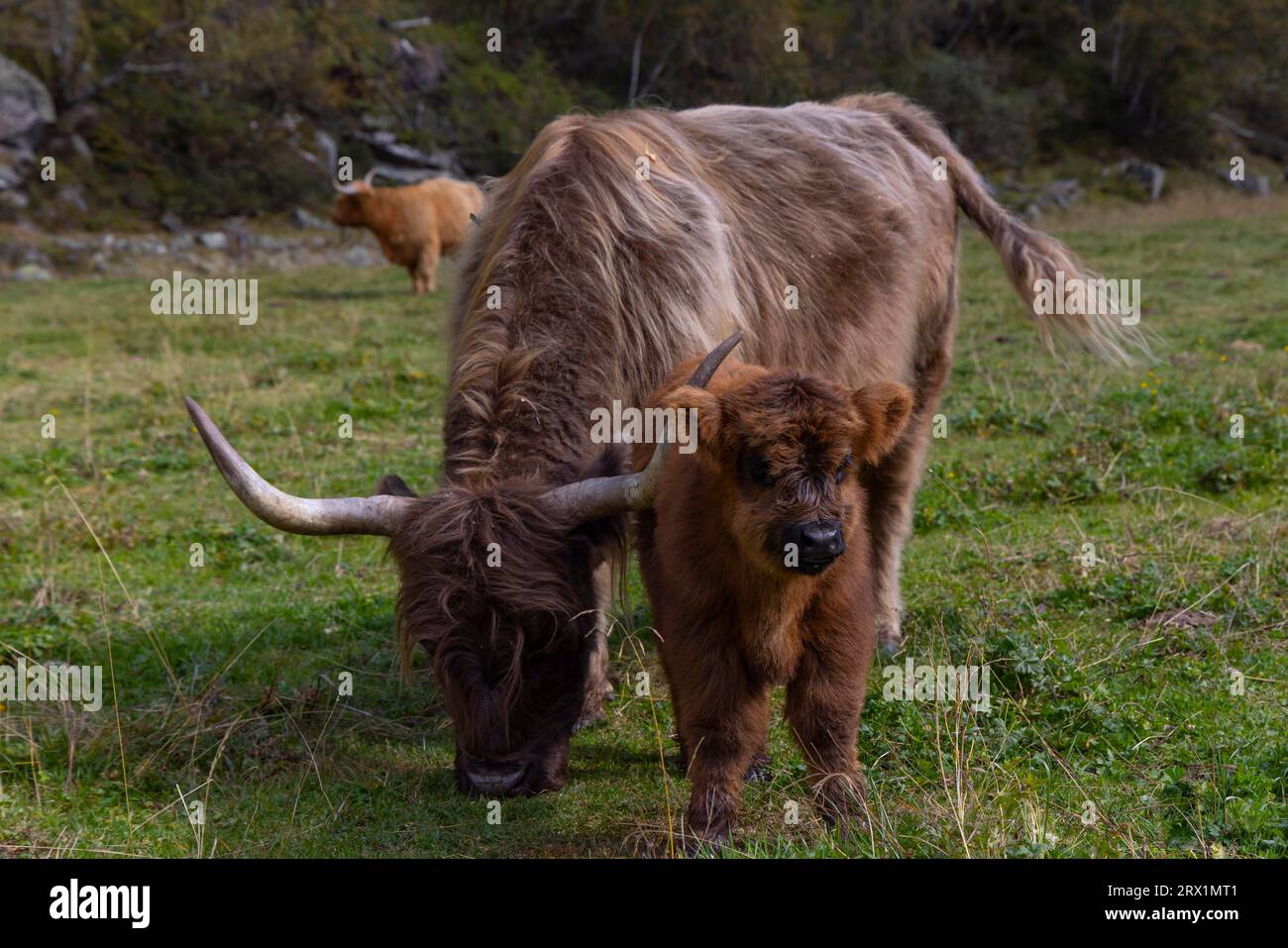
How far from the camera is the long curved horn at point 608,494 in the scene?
181 inches

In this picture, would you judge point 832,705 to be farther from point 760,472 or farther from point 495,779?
point 495,779

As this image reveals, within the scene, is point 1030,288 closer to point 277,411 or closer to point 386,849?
point 386,849

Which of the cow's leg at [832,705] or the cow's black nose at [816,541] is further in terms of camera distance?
the cow's leg at [832,705]

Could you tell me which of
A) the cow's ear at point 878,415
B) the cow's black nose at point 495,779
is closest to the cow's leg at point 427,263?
the cow's black nose at point 495,779

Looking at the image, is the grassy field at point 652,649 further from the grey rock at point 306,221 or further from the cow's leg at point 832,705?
the grey rock at point 306,221

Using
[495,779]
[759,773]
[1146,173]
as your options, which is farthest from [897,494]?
[1146,173]

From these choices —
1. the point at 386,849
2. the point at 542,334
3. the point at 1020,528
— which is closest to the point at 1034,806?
the point at 386,849

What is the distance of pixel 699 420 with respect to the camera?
4.07 metres

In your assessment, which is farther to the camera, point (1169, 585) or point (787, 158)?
point (787, 158)

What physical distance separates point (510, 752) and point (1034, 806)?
191 centimetres

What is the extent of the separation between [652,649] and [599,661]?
1.20 meters

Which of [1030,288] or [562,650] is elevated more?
[1030,288]

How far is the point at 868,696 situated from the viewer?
5.66m

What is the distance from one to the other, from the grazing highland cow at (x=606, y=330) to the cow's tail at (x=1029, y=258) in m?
0.02
